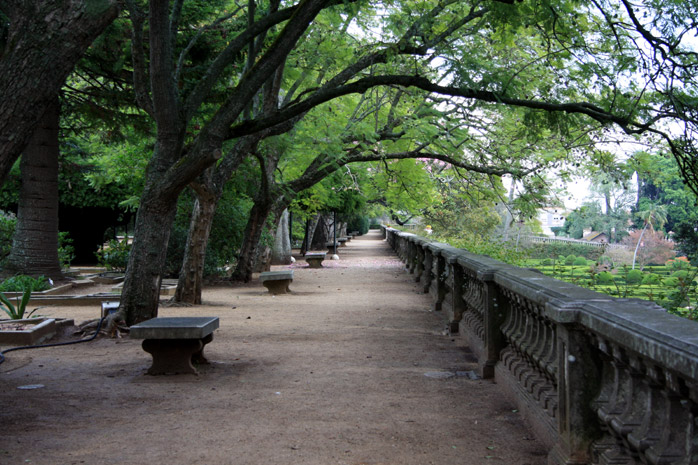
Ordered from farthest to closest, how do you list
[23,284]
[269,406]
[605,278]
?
[23,284], [605,278], [269,406]

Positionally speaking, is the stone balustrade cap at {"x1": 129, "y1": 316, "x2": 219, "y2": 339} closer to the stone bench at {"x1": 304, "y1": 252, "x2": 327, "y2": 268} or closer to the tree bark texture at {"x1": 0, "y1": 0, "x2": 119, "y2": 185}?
the tree bark texture at {"x1": 0, "y1": 0, "x2": 119, "y2": 185}

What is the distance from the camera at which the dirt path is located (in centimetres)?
463

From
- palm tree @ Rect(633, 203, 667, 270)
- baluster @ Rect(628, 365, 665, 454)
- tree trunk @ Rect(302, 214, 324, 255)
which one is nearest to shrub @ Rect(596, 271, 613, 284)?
baluster @ Rect(628, 365, 665, 454)

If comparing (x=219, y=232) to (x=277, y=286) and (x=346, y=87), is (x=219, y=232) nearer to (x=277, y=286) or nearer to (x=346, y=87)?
(x=277, y=286)

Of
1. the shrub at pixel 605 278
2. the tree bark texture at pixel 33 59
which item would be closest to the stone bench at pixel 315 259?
the shrub at pixel 605 278

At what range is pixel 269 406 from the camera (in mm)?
6008

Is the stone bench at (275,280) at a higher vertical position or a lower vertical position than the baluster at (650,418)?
lower

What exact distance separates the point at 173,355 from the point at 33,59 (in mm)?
3538

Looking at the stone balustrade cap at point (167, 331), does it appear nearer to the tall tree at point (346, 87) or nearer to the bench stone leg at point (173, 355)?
the bench stone leg at point (173, 355)

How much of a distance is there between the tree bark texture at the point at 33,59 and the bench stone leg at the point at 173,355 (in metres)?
2.78

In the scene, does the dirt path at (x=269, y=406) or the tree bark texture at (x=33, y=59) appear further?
the tree bark texture at (x=33, y=59)

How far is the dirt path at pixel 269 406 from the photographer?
4.63 m

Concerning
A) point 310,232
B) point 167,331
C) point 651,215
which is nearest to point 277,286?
point 167,331

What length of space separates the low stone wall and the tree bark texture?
4183 mm
